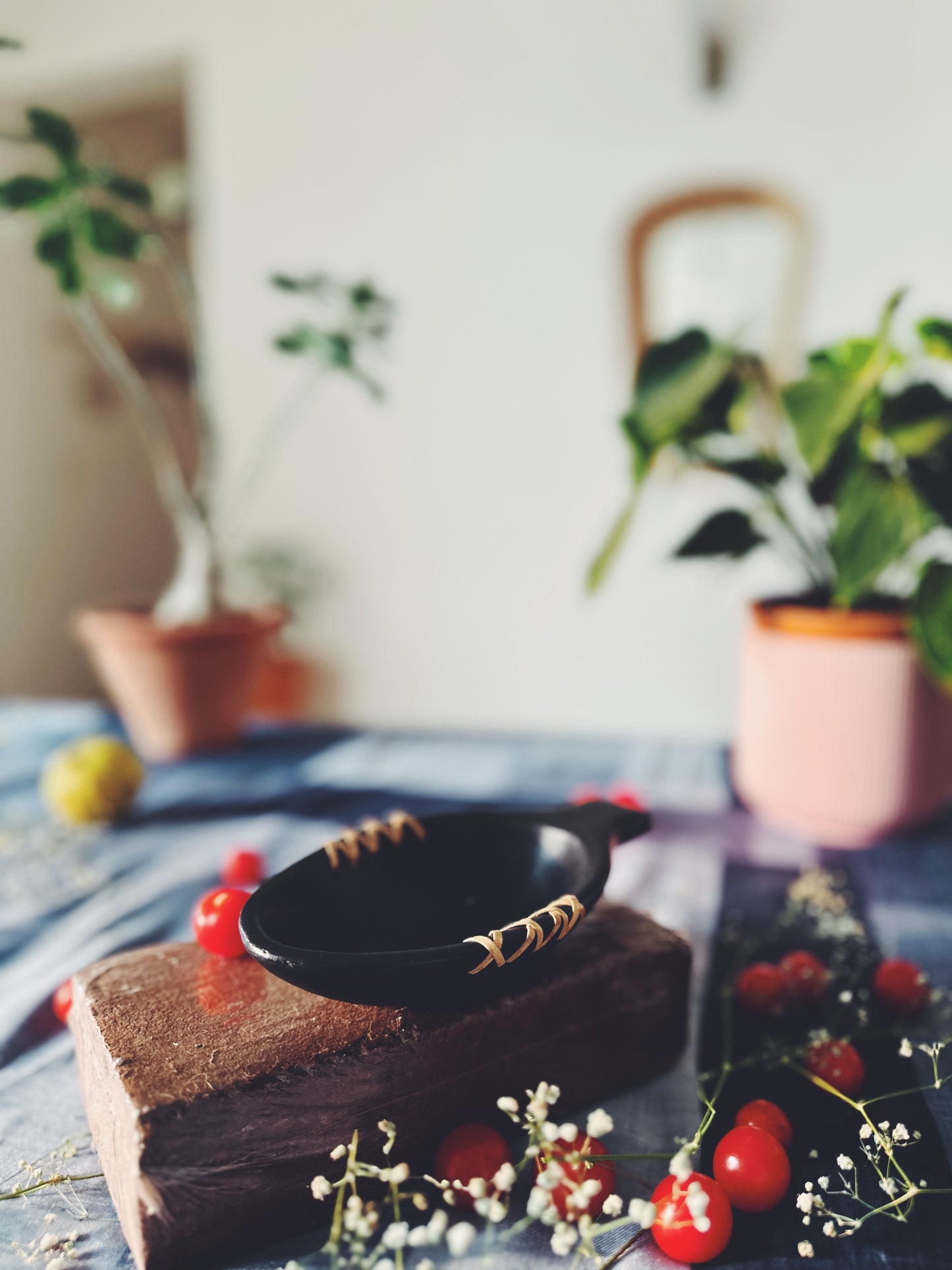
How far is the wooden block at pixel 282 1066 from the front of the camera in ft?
1.28

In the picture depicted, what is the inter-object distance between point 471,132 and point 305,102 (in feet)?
1.30

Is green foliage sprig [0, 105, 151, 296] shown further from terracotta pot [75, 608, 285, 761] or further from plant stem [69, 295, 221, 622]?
terracotta pot [75, 608, 285, 761]

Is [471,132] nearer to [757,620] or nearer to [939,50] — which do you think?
[939,50]

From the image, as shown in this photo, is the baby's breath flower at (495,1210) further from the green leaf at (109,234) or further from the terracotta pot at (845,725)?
the green leaf at (109,234)

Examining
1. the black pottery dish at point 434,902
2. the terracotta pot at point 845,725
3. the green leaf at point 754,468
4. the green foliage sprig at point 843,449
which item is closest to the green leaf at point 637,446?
the green foliage sprig at point 843,449

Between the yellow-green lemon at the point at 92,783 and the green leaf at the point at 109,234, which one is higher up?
the green leaf at the point at 109,234

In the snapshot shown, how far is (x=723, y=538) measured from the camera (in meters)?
0.89

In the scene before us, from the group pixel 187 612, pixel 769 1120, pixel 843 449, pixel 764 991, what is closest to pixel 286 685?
pixel 187 612

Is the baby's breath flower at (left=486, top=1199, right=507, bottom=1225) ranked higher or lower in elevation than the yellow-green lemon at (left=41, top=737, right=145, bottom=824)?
higher

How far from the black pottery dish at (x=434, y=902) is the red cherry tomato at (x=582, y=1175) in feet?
0.27

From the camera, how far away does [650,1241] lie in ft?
1.37

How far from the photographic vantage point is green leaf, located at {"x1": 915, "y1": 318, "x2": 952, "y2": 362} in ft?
2.52

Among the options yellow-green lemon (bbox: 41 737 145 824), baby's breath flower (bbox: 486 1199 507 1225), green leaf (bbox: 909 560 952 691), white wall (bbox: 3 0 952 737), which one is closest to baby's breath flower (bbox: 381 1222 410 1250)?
baby's breath flower (bbox: 486 1199 507 1225)

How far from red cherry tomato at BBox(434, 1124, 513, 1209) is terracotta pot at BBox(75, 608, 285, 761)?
2.58 ft
